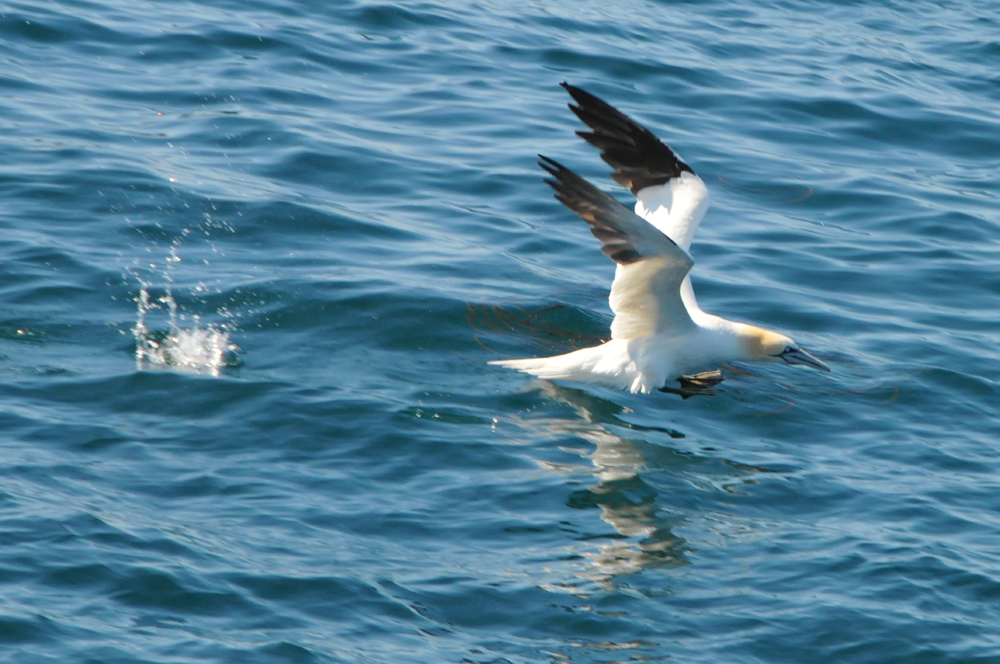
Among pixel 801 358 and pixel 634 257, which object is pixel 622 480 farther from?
pixel 801 358

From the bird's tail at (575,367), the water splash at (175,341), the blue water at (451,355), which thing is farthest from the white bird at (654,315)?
the water splash at (175,341)

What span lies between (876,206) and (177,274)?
20.6 feet

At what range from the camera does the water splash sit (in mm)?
8148

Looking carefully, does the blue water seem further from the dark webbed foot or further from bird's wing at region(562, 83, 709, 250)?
bird's wing at region(562, 83, 709, 250)

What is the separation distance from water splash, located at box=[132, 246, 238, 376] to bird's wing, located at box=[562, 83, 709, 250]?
2.69 metres

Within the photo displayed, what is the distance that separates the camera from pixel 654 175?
8.84m

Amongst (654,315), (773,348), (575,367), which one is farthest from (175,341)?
(773,348)

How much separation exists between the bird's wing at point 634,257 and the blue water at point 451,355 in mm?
674

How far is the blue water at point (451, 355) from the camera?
5.98m

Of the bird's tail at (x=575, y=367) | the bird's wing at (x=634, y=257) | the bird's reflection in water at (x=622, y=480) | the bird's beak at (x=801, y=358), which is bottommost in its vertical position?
the bird's reflection in water at (x=622, y=480)

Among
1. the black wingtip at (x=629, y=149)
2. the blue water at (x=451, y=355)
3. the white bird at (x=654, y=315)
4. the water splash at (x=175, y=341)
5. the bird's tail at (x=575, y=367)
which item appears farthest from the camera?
the black wingtip at (x=629, y=149)

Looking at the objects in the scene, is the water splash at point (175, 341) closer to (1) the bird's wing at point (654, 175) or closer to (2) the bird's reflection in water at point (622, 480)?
(2) the bird's reflection in water at point (622, 480)

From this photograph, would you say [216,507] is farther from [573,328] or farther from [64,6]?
[64,6]

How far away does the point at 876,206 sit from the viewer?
1205 cm
